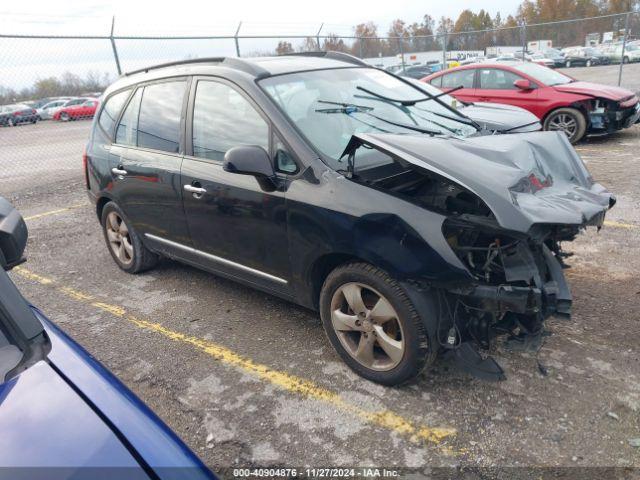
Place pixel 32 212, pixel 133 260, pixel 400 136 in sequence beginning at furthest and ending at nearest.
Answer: pixel 32 212 → pixel 133 260 → pixel 400 136

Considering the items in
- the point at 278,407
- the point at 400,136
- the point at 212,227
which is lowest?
the point at 278,407

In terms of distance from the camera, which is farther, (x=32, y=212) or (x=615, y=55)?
(x=615, y=55)

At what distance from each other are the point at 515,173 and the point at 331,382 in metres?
1.60

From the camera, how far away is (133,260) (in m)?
4.85

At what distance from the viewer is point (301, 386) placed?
306 centimetres

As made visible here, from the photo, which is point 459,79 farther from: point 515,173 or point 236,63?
point 515,173

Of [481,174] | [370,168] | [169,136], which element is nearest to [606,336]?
[481,174]

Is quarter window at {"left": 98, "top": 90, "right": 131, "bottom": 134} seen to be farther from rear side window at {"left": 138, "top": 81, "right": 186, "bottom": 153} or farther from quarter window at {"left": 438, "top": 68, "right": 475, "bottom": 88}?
quarter window at {"left": 438, "top": 68, "right": 475, "bottom": 88}

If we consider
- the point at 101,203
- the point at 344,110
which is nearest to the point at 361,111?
the point at 344,110

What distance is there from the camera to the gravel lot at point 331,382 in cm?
253

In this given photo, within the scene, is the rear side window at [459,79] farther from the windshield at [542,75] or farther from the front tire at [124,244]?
the front tire at [124,244]

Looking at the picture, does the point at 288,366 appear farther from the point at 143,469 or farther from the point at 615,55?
the point at 615,55

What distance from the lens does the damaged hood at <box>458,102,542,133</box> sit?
160 inches

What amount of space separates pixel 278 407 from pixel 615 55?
36.7 m
